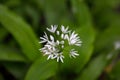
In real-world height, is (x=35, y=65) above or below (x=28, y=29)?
below

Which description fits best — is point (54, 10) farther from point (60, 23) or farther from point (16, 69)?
point (16, 69)

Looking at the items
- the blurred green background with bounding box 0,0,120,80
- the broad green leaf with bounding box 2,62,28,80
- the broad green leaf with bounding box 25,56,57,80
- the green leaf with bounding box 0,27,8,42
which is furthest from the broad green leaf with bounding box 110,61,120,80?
the green leaf with bounding box 0,27,8,42

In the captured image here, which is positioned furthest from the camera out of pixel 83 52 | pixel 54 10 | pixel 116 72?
pixel 54 10

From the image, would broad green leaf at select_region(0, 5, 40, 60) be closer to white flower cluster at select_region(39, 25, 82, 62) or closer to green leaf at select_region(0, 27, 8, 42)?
green leaf at select_region(0, 27, 8, 42)

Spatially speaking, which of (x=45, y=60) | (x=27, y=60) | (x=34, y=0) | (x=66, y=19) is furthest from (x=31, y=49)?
(x=34, y=0)

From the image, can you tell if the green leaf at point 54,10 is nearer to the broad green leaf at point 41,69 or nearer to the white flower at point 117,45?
the white flower at point 117,45

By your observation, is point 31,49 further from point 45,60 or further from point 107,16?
point 107,16

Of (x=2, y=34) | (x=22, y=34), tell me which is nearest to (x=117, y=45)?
(x=22, y=34)
